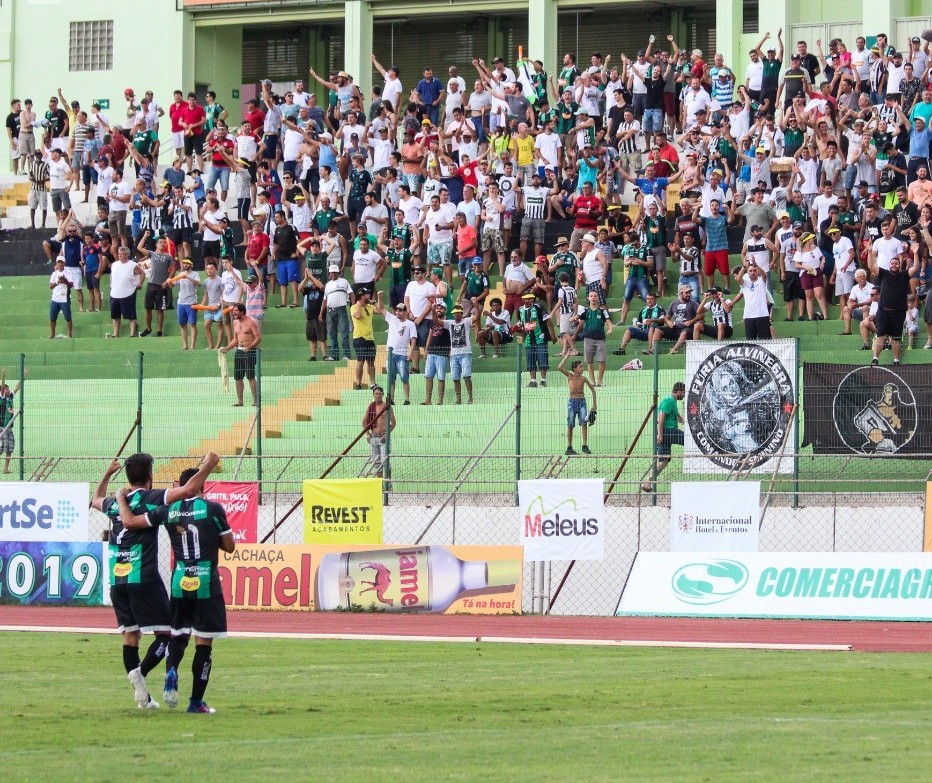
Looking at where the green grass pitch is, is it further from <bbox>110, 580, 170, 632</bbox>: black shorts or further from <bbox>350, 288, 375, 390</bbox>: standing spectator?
<bbox>350, 288, 375, 390</bbox>: standing spectator

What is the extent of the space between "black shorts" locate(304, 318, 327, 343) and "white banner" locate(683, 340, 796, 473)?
8.10 m

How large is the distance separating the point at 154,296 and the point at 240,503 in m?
10.4

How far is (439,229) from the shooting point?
31547 millimetres

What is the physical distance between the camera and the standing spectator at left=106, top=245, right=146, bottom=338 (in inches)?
1319

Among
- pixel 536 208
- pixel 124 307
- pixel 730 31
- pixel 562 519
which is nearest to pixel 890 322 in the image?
pixel 562 519

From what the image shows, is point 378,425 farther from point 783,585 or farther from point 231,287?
point 231,287

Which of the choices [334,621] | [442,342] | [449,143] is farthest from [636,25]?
[334,621]

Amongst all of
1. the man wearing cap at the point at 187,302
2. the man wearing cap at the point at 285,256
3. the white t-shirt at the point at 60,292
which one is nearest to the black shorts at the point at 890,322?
the man wearing cap at the point at 285,256

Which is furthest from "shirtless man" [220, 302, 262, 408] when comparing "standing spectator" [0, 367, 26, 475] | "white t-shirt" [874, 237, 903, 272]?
"white t-shirt" [874, 237, 903, 272]

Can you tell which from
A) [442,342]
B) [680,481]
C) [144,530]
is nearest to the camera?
[144,530]

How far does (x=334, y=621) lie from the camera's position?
21906mm

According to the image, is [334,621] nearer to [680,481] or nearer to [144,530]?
[680,481]

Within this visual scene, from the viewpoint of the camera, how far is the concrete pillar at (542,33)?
41.9m

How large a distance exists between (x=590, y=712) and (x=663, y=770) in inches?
102
